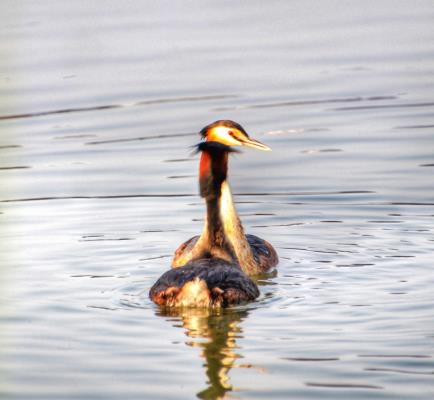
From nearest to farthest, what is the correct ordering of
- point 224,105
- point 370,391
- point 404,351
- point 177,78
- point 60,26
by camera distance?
point 370,391
point 404,351
point 224,105
point 177,78
point 60,26

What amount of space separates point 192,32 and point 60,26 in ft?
7.02

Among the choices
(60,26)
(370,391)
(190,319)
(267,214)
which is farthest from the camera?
(60,26)

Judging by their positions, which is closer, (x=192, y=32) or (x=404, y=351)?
(x=404, y=351)

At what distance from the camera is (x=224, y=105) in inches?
714

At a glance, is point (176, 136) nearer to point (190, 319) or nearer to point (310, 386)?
point (190, 319)

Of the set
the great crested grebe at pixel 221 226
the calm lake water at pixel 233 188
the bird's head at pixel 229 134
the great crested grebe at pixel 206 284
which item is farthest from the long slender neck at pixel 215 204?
the bird's head at pixel 229 134

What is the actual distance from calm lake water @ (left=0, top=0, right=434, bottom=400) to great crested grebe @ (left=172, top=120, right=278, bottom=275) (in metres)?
0.24

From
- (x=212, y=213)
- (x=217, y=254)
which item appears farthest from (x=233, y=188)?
(x=217, y=254)

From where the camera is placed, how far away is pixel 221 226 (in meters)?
11.0

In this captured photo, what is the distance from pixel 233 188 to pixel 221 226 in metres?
3.22

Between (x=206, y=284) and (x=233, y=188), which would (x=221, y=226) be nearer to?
(x=206, y=284)

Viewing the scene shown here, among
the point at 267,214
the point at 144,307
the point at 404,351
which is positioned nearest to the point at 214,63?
the point at 267,214

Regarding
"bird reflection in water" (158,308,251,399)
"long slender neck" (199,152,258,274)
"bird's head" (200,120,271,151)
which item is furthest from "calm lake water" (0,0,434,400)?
"bird's head" (200,120,271,151)

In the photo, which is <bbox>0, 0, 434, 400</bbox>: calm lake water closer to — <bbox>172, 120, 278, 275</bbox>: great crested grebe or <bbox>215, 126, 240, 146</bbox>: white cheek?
<bbox>172, 120, 278, 275</bbox>: great crested grebe
